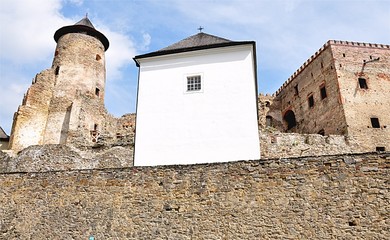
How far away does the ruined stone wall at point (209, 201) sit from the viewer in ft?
24.2

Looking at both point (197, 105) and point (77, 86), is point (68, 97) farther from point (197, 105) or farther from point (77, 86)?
point (197, 105)

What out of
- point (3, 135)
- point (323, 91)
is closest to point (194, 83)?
point (323, 91)

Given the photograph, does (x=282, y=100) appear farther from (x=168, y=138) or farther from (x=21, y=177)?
(x=21, y=177)

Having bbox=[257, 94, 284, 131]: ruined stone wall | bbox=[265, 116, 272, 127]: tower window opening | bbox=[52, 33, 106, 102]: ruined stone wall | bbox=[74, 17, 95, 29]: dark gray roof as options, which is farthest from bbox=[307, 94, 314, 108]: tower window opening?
bbox=[74, 17, 95, 29]: dark gray roof

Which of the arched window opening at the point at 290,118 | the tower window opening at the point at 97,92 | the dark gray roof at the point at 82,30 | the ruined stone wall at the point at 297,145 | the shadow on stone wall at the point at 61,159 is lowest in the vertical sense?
the shadow on stone wall at the point at 61,159

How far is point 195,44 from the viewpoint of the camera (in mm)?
13578

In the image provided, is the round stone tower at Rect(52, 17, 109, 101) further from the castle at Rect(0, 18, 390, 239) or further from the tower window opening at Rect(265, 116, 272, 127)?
the tower window opening at Rect(265, 116, 272, 127)

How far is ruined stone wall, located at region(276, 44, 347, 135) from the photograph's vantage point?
75.9ft

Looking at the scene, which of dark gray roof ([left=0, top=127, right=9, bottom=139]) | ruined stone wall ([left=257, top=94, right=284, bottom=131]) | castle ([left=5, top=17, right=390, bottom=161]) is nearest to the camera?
castle ([left=5, top=17, right=390, bottom=161])

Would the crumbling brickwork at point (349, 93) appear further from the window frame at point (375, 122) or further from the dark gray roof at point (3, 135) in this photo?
the dark gray roof at point (3, 135)

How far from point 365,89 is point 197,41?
15658 millimetres

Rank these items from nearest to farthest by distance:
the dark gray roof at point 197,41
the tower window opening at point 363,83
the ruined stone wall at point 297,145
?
the dark gray roof at point 197,41, the ruined stone wall at point 297,145, the tower window opening at point 363,83

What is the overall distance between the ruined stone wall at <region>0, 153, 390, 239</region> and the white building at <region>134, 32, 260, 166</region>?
8.76 ft

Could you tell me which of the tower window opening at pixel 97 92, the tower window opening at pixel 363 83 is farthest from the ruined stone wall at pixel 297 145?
the tower window opening at pixel 97 92
